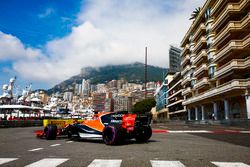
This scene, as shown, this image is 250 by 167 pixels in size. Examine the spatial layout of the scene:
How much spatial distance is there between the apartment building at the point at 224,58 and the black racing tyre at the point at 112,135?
2791cm

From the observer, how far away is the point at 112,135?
9.77 m

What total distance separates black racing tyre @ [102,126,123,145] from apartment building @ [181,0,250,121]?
27912mm

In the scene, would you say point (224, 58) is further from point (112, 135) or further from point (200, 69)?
point (112, 135)

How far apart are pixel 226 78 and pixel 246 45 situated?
8.15 metres

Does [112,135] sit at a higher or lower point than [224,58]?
lower

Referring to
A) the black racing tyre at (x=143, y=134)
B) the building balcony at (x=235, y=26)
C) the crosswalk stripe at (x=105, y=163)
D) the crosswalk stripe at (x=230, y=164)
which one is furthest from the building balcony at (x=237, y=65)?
the crosswalk stripe at (x=105, y=163)

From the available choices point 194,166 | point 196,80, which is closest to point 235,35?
point 196,80

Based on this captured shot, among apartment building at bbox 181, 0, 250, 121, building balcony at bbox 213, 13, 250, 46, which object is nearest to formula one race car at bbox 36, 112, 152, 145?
apartment building at bbox 181, 0, 250, 121

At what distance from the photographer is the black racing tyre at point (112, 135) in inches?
377

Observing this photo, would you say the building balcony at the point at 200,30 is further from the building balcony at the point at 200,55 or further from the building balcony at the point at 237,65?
the building balcony at the point at 237,65

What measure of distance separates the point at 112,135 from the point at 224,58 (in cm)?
3514

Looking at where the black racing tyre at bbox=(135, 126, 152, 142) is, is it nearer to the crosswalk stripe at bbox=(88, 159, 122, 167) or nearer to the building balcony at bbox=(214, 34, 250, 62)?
the crosswalk stripe at bbox=(88, 159, 122, 167)

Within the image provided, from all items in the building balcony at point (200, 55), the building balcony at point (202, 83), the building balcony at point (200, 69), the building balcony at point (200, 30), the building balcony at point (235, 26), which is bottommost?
the building balcony at point (202, 83)

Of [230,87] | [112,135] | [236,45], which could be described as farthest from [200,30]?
[112,135]
